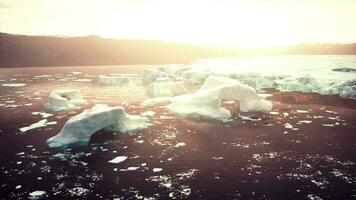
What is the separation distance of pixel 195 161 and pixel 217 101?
5.51 m

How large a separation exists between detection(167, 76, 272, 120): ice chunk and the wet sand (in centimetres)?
54

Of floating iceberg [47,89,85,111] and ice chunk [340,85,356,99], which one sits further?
ice chunk [340,85,356,99]

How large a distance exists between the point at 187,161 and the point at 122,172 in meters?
1.84

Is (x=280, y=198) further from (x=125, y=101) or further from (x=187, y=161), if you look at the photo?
(x=125, y=101)

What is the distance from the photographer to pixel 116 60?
77.6m

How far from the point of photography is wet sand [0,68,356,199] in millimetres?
7211

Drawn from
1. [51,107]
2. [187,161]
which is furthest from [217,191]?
[51,107]

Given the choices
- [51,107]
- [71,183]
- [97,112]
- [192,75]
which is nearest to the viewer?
[71,183]

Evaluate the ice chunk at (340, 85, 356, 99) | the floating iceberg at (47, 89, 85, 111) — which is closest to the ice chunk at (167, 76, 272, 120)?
the floating iceberg at (47, 89, 85, 111)

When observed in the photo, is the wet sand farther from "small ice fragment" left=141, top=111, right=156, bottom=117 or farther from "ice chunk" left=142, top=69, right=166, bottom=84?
"ice chunk" left=142, top=69, right=166, bottom=84

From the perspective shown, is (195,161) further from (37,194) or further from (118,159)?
(37,194)

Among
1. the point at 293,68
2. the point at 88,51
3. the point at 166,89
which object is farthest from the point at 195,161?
→ the point at 88,51

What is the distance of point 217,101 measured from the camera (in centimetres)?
1420

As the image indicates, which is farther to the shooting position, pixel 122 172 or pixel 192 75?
pixel 192 75
